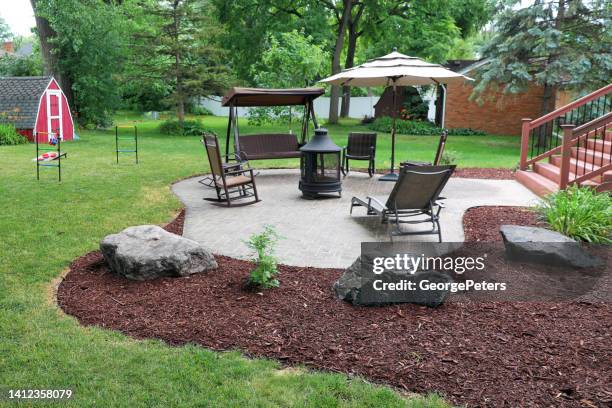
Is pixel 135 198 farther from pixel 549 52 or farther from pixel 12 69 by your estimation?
pixel 12 69

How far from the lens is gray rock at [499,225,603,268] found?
4.94 meters

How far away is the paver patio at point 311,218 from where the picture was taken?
580 centimetres

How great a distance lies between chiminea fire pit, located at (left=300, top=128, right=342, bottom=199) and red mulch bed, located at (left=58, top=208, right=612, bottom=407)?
3.80 m

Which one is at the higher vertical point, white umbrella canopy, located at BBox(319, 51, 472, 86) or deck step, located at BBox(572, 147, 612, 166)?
white umbrella canopy, located at BBox(319, 51, 472, 86)

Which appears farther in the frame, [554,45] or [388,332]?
[554,45]

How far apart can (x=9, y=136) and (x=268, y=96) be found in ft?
35.0

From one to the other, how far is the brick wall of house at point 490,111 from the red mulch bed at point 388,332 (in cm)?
2148

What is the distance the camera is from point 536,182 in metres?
9.66

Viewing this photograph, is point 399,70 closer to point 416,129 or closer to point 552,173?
point 552,173

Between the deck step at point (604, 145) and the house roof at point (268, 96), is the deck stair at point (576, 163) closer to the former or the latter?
the deck step at point (604, 145)

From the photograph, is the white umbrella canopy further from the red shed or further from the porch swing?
the red shed

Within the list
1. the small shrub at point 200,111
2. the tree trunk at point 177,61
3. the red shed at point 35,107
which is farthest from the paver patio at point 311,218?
the small shrub at point 200,111

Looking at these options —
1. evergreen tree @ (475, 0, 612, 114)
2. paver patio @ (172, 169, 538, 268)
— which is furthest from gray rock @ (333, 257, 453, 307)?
evergreen tree @ (475, 0, 612, 114)

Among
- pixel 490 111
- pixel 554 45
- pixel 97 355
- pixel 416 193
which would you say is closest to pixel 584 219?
pixel 416 193
